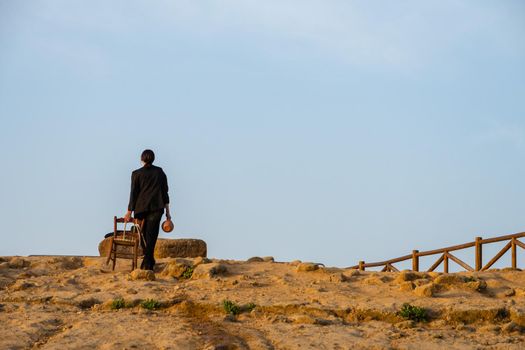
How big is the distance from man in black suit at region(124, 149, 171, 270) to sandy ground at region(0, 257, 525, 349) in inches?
23.3

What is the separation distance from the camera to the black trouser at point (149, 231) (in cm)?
1351

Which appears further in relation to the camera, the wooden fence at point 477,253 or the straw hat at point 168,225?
the wooden fence at point 477,253

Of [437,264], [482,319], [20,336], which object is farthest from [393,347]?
[437,264]

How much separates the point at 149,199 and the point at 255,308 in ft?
9.45

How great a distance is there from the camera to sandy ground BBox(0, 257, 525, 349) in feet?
34.0


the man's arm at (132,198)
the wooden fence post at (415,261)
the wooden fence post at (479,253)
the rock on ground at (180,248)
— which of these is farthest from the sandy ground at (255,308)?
the wooden fence post at (415,261)

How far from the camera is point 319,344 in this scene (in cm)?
1020

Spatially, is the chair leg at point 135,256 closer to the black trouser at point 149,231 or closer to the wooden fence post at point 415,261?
the black trouser at point 149,231

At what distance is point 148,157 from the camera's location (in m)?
13.6

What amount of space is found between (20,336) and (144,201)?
358 centimetres

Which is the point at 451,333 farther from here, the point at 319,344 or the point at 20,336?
the point at 20,336

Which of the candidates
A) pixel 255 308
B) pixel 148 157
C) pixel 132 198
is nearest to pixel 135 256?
pixel 132 198

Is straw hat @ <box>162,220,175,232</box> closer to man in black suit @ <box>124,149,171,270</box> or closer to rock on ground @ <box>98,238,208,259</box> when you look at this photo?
man in black suit @ <box>124,149,171,270</box>

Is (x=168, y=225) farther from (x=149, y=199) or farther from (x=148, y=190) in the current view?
(x=148, y=190)
